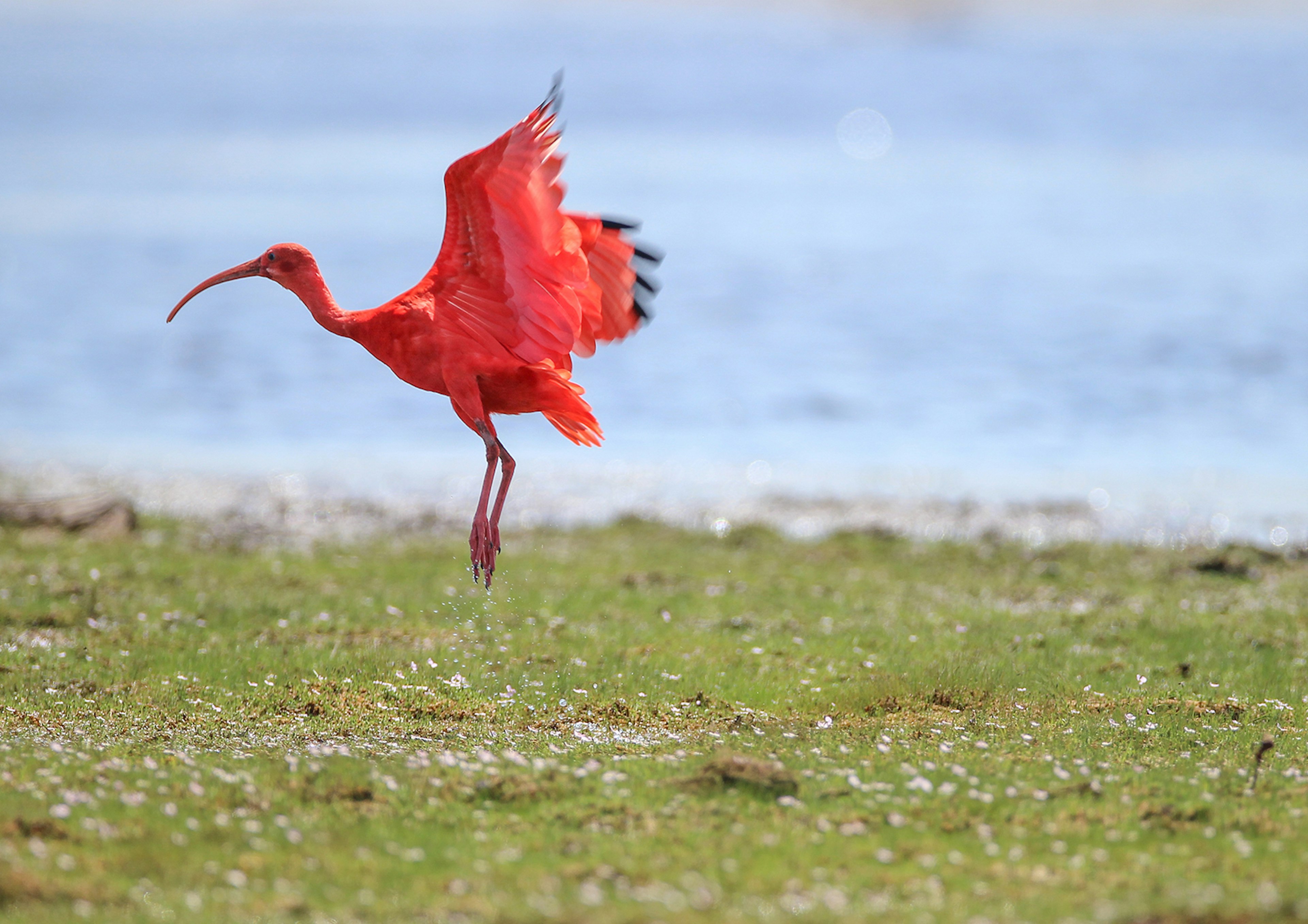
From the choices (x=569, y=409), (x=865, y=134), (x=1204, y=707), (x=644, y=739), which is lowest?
(x=644, y=739)

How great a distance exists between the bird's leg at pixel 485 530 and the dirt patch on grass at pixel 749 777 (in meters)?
2.35

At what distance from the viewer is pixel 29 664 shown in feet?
37.2

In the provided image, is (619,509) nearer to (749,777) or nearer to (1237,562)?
(1237,562)

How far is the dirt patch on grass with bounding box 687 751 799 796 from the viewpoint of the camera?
322 inches

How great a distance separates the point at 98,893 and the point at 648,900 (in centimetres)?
254

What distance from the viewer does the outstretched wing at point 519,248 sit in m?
9.14

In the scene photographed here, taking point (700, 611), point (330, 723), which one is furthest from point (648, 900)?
point (700, 611)

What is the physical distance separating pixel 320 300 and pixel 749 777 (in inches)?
188

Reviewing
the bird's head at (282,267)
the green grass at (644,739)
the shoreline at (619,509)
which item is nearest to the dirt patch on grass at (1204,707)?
the green grass at (644,739)

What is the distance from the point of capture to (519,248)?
958 centimetres

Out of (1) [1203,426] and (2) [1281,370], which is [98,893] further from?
(2) [1281,370]

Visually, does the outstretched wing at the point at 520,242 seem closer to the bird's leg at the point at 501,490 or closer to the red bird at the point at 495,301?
the red bird at the point at 495,301

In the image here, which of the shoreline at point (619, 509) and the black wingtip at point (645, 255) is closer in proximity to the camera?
the black wingtip at point (645, 255)

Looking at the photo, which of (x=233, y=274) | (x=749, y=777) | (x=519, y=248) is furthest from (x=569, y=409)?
(x=749, y=777)
